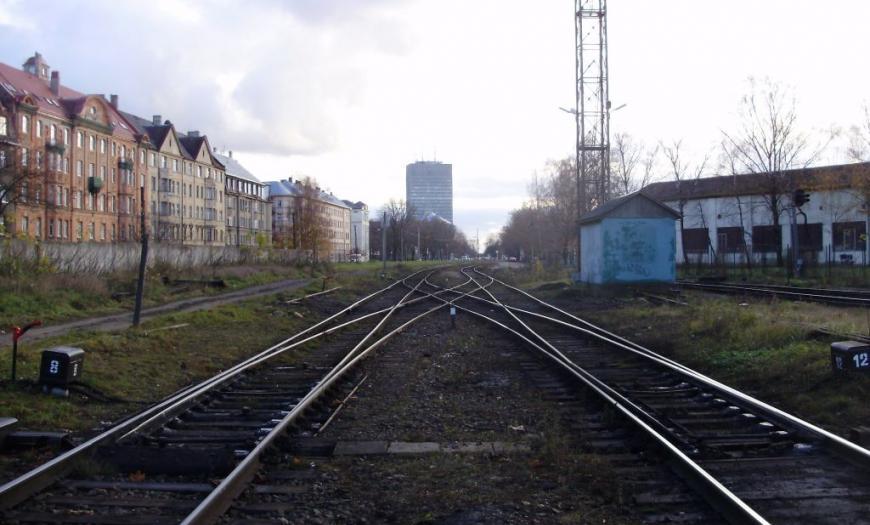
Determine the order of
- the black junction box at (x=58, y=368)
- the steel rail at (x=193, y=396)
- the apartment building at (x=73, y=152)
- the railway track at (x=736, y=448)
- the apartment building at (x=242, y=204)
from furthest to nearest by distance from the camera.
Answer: the apartment building at (x=242, y=204)
the apartment building at (x=73, y=152)
the black junction box at (x=58, y=368)
the steel rail at (x=193, y=396)
the railway track at (x=736, y=448)

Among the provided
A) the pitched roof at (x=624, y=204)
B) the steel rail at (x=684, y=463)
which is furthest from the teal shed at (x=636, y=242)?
the steel rail at (x=684, y=463)

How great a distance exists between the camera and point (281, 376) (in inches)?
Answer: 465

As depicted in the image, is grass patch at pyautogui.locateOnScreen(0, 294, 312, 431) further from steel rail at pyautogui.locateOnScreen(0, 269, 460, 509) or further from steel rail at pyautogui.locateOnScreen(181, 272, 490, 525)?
steel rail at pyautogui.locateOnScreen(181, 272, 490, 525)

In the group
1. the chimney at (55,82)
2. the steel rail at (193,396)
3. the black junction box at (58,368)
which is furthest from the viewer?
the chimney at (55,82)

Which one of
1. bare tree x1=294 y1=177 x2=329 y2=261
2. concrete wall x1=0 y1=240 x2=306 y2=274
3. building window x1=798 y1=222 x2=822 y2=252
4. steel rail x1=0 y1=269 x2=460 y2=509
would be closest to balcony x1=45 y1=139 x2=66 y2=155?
concrete wall x1=0 y1=240 x2=306 y2=274

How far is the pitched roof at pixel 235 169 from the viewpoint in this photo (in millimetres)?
Answer: 100812

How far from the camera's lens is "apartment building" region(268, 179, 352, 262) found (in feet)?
256

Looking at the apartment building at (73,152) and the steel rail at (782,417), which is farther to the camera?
the apartment building at (73,152)

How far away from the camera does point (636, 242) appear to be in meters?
28.3

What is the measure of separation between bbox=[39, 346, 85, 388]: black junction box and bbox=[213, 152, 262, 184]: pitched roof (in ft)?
305

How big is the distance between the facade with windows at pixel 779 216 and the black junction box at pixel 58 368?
4316cm

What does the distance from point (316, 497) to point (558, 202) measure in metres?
59.5

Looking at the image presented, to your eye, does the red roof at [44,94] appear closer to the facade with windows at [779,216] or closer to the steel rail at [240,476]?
the facade with windows at [779,216]

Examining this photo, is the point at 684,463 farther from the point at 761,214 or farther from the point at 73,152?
the point at 73,152
